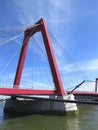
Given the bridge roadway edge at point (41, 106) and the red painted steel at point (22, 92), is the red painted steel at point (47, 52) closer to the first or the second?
the red painted steel at point (22, 92)

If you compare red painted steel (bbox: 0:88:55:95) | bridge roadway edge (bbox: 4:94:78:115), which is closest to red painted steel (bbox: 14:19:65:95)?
red painted steel (bbox: 0:88:55:95)

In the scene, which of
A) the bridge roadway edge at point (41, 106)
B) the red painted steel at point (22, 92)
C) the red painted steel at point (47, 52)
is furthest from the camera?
the red painted steel at point (47, 52)

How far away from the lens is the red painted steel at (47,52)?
33938mm

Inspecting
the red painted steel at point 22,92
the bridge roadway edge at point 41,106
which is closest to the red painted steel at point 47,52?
the red painted steel at point 22,92

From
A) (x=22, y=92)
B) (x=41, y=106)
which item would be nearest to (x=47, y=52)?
(x=41, y=106)

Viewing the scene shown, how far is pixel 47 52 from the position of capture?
114 feet

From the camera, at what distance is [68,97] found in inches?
1371

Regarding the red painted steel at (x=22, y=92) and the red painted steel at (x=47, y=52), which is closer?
the red painted steel at (x=22, y=92)

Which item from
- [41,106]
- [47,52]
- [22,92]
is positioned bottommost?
[41,106]

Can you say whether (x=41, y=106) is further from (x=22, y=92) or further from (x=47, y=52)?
(x=47, y=52)

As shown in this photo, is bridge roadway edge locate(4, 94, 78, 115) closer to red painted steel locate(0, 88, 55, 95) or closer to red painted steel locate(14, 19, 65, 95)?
red painted steel locate(0, 88, 55, 95)

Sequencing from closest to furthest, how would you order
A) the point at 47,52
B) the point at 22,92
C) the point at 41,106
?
the point at 22,92 < the point at 47,52 < the point at 41,106

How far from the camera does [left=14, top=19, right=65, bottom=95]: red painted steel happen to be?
111 feet

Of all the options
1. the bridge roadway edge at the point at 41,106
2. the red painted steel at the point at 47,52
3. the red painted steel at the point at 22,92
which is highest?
the red painted steel at the point at 47,52
